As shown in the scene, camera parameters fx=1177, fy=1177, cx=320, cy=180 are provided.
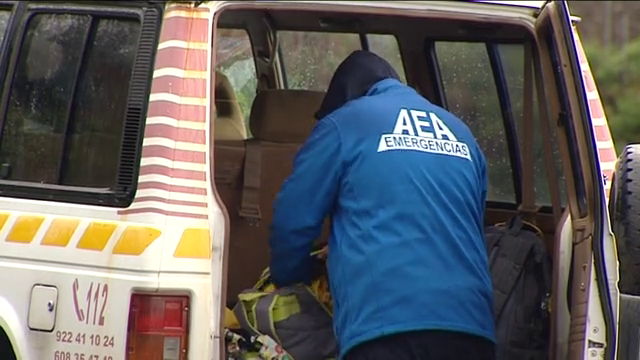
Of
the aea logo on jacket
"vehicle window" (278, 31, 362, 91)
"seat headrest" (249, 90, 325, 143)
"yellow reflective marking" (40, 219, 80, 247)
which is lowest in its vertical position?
"yellow reflective marking" (40, 219, 80, 247)

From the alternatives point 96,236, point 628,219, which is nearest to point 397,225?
point 628,219

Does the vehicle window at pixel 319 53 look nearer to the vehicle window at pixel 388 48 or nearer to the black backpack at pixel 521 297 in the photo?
the vehicle window at pixel 388 48

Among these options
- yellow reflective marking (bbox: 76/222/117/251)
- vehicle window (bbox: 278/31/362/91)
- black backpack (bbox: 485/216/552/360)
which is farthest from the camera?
vehicle window (bbox: 278/31/362/91)

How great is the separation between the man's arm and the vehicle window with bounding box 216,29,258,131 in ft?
5.29

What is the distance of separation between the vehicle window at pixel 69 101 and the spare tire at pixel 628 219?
1.46 meters

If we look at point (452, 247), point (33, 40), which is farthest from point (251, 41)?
point (452, 247)

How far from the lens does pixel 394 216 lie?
3490 millimetres

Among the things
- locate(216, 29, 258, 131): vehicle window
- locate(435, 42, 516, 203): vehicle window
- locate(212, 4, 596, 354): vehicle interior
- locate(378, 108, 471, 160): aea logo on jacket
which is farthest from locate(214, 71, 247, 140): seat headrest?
locate(378, 108, 471, 160): aea logo on jacket

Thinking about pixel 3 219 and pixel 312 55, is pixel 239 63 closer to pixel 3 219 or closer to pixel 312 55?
pixel 312 55

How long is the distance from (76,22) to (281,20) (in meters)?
1.75

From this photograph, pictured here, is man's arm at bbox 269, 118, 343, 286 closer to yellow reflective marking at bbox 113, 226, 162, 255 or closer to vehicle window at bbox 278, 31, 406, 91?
yellow reflective marking at bbox 113, 226, 162, 255

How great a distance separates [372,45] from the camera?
5391 millimetres

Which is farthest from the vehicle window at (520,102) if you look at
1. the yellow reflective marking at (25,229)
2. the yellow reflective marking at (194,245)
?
the yellow reflective marking at (25,229)

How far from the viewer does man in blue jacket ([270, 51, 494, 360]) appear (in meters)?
3.45
